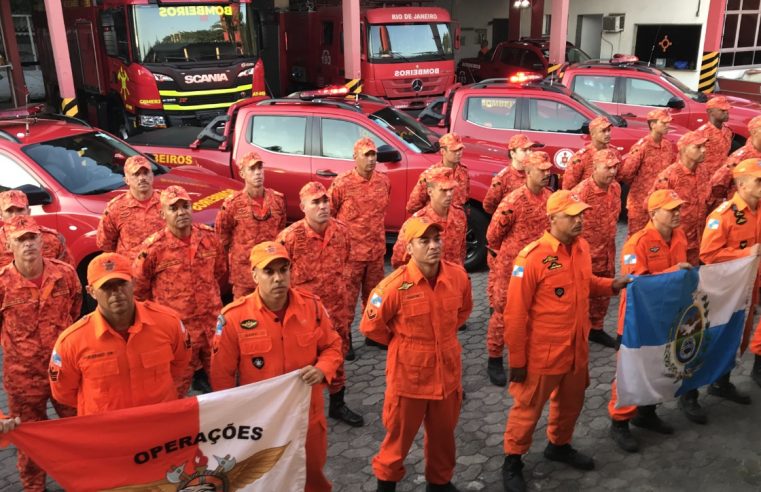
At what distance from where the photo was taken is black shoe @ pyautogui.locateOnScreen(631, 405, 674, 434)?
4465mm

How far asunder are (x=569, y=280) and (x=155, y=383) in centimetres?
227

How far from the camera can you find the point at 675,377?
434 cm

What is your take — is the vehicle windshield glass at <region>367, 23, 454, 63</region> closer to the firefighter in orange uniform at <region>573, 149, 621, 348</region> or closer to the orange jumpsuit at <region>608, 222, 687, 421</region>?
the firefighter in orange uniform at <region>573, 149, 621, 348</region>

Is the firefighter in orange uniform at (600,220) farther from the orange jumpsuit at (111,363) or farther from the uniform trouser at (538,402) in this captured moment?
the orange jumpsuit at (111,363)

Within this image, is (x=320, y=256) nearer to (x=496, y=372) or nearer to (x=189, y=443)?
(x=496, y=372)

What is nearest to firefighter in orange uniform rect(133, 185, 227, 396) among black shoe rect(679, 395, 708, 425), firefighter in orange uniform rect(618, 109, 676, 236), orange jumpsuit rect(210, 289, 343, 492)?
orange jumpsuit rect(210, 289, 343, 492)

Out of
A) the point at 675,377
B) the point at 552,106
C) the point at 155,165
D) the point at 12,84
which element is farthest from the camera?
the point at 12,84

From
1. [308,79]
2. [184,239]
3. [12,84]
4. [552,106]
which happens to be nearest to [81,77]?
[12,84]

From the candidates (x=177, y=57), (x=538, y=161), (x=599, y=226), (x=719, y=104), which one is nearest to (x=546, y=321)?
(x=538, y=161)

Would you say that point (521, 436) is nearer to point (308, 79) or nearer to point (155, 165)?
point (155, 165)

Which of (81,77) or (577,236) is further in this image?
(81,77)

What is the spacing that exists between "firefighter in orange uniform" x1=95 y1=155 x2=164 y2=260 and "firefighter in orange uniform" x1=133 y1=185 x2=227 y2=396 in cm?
60

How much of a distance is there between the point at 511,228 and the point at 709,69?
1338cm

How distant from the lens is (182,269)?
4.50 m
